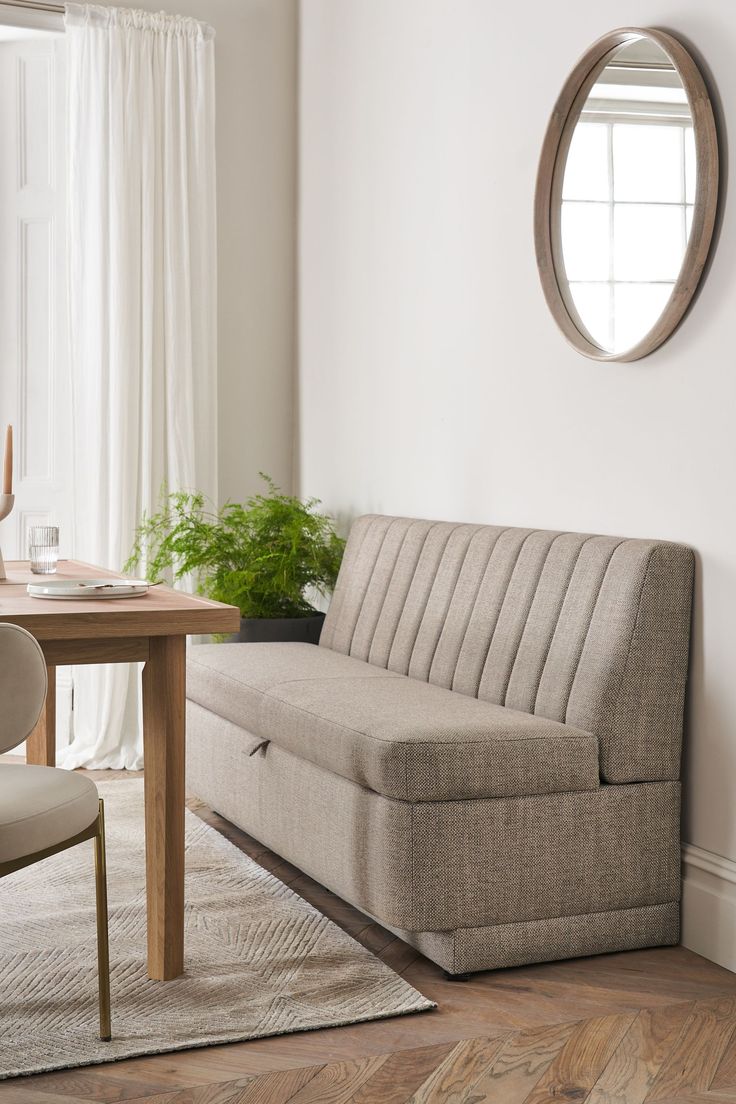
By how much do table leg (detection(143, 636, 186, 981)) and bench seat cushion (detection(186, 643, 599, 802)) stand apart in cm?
35

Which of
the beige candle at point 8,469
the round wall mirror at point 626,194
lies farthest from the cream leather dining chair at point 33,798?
the round wall mirror at point 626,194

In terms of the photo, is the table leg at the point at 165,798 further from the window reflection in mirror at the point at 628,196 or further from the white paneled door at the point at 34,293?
the white paneled door at the point at 34,293

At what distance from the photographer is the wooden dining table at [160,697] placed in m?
2.22

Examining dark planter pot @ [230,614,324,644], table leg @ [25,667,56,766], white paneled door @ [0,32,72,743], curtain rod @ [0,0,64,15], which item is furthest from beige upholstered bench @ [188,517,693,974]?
curtain rod @ [0,0,64,15]

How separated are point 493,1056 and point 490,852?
1.33 feet

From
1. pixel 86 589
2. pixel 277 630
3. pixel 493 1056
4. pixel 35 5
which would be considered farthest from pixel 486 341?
pixel 35 5

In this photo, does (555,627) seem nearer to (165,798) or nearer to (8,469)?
(165,798)

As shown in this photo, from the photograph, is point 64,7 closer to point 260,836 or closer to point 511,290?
point 511,290

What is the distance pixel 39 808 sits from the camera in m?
1.87

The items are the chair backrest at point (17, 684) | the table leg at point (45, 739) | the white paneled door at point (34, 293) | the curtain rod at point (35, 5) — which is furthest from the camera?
the white paneled door at point (34, 293)

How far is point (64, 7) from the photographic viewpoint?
14.3 feet

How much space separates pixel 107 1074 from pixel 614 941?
1.05 metres

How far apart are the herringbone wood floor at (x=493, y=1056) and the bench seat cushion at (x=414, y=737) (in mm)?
375

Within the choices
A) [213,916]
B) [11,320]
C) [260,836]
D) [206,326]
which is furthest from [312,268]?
[213,916]
